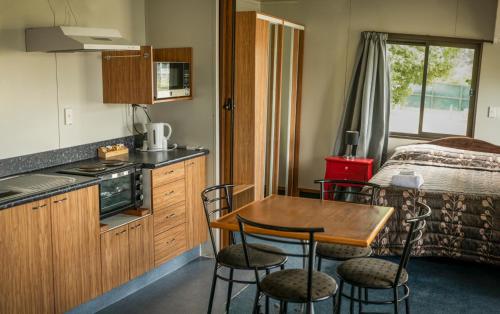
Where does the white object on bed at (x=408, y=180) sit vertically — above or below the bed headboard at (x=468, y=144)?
below

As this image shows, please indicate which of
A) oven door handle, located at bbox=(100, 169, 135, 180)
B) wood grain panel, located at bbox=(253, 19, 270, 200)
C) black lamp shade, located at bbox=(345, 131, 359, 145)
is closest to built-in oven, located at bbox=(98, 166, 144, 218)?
oven door handle, located at bbox=(100, 169, 135, 180)

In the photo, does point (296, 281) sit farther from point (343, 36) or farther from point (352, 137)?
point (343, 36)

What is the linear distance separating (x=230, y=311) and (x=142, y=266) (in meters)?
0.73

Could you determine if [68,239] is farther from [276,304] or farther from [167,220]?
[276,304]

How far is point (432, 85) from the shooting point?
21.1ft

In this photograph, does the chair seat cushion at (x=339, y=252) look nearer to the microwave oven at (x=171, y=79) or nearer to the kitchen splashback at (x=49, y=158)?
the microwave oven at (x=171, y=79)

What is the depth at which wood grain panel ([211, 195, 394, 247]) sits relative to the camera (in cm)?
274

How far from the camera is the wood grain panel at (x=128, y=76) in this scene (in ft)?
13.8

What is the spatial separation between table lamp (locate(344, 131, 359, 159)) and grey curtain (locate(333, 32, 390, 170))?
8cm

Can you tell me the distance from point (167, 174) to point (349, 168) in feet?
8.76

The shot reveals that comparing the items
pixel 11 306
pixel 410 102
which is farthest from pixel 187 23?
pixel 410 102

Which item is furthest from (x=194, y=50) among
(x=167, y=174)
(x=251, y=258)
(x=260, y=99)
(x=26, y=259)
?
(x=26, y=259)

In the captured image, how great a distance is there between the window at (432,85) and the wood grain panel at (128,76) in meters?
3.34

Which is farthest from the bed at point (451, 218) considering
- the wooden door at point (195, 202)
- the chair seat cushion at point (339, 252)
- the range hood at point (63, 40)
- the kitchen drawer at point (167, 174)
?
the range hood at point (63, 40)
